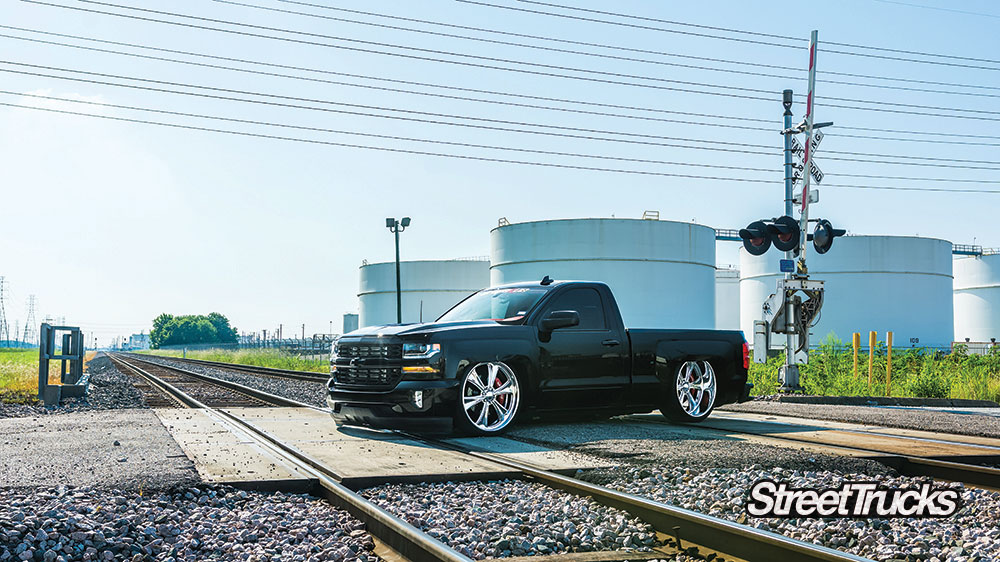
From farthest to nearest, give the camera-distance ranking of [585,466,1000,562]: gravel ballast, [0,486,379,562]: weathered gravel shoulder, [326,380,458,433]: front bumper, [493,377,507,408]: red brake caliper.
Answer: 1. [493,377,507,408]: red brake caliper
2. [326,380,458,433]: front bumper
3. [0,486,379,562]: weathered gravel shoulder
4. [585,466,1000,562]: gravel ballast

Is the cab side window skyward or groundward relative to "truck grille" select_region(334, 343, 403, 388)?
skyward

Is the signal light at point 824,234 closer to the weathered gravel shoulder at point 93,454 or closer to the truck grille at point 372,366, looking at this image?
the truck grille at point 372,366

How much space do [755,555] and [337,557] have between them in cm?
199

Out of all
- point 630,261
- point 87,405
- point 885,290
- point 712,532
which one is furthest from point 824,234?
point 885,290

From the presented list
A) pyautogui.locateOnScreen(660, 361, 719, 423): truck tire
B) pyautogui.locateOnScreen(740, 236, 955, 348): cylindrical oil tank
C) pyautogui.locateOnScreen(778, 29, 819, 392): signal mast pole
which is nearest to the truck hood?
pyautogui.locateOnScreen(660, 361, 719, 423): truck tire

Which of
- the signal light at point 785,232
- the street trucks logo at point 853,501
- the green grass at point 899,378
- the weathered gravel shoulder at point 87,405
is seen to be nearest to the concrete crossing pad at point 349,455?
the street trucks logo at point 853,501

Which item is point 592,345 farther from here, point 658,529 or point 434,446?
point 658,529

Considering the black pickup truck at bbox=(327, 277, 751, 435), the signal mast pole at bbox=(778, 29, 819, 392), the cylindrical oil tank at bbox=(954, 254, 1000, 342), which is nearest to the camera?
the black pickup truck at bbox=(327, 277, 751, 435)

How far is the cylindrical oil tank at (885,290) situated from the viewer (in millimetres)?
55031

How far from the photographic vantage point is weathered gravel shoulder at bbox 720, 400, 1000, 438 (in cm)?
955

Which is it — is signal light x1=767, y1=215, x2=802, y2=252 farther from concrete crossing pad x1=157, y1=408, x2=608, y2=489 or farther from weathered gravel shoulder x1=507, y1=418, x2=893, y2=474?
concrete crossing pad x1=157, y1=408, x2=608, y2=489

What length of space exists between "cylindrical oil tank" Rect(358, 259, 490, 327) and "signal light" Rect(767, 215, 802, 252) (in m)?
51.0

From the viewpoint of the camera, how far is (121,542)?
434 centimetres

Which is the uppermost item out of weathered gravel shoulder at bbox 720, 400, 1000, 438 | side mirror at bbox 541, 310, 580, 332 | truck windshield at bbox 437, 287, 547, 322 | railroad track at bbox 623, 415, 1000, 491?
truck windshield at bbox 437, 287, 547, 322
